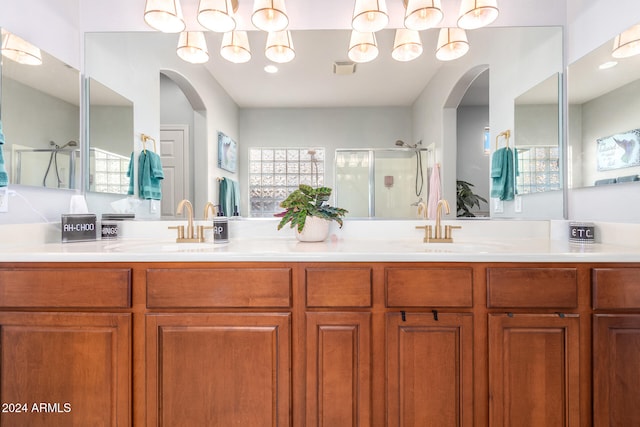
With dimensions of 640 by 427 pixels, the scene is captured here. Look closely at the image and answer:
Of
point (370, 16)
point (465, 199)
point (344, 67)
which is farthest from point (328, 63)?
point (465, 199)

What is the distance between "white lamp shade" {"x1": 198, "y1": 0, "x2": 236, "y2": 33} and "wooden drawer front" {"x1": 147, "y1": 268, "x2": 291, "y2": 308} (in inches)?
→ 52.4

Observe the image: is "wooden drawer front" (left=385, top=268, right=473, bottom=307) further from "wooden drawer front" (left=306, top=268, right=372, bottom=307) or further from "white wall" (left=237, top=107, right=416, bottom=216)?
"white wall" (left=237, top=107, right=416, bottom=216)

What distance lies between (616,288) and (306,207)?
Result: 1.27m

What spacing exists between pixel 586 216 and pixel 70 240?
267 centimetres

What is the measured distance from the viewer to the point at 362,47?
1.80m

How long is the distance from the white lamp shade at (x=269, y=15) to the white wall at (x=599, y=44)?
1579 millimetres

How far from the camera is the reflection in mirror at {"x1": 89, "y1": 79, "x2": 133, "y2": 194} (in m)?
1.90

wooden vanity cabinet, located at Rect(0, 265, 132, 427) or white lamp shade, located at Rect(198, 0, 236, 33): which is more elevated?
white lamp shade, located at Rect(198, 0, 236, 33)

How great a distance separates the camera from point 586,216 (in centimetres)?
170

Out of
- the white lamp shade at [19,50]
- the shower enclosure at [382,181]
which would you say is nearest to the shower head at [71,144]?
the white lamp shade at [19,50]

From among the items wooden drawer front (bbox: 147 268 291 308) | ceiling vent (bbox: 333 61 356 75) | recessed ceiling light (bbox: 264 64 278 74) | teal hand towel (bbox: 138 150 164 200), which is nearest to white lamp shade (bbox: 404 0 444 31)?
ceiling vent (bbox: 333 61 356 75)

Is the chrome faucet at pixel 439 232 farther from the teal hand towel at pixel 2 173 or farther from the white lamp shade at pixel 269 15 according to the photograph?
the teal hand towel at pixel 2 173

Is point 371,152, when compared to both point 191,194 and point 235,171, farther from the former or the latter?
point 191,194

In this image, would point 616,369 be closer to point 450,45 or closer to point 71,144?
point 450,45
